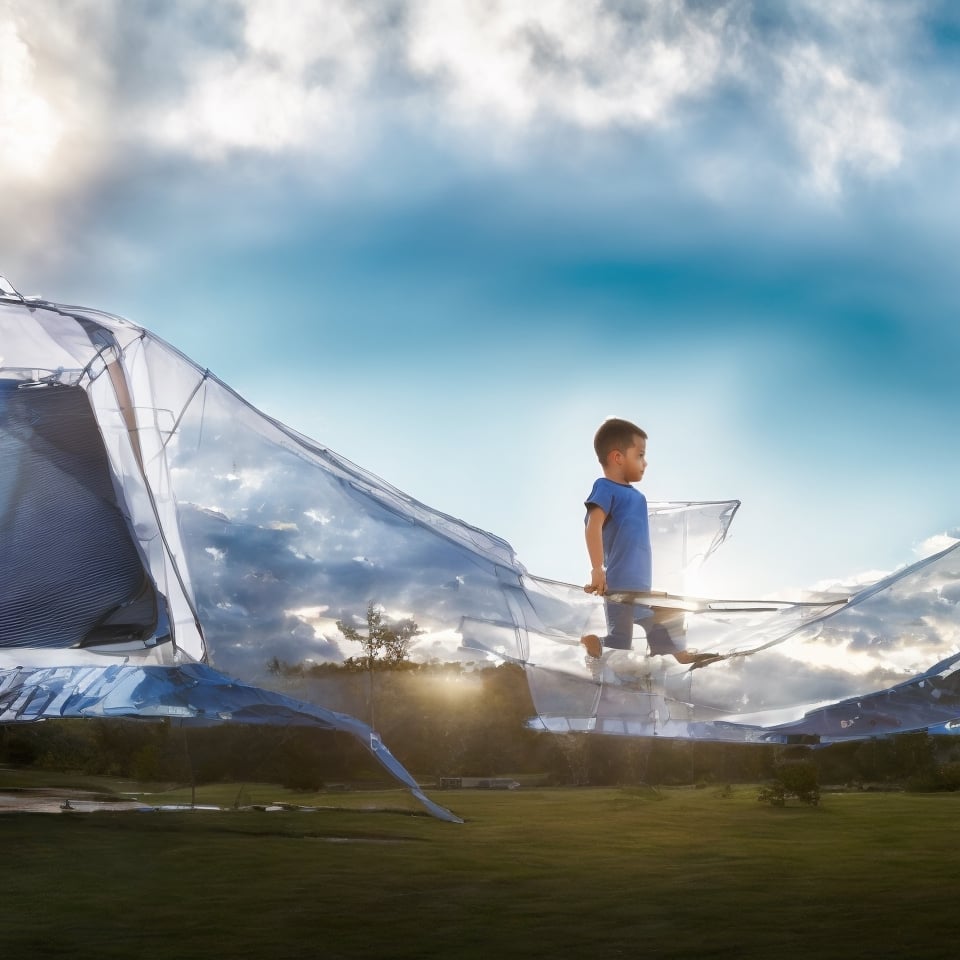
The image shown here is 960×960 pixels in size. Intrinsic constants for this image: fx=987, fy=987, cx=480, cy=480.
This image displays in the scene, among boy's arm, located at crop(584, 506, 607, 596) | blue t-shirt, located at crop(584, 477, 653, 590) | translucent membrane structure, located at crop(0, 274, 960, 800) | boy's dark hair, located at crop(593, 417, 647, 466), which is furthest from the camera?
Answer: boy's dark hair, located at crop(593, 417, 647, 466)

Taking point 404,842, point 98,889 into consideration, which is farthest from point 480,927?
point 404,842

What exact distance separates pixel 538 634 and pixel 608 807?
7.75ft

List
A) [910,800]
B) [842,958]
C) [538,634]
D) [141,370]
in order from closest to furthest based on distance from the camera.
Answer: [842,958] < [538,634] < [141,370] < [910,800]

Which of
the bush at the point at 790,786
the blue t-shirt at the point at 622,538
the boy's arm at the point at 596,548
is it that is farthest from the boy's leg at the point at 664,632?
the bush at the point at 790,786

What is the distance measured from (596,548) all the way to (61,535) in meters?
2.87

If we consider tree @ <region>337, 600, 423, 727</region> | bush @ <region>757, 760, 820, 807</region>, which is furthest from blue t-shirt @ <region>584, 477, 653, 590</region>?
bush @ <region>757, 760, 820, 807</region>

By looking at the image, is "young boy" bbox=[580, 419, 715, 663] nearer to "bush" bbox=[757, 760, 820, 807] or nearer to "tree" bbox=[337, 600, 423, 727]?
"tree" bbox=[337, 600, 423, 727]

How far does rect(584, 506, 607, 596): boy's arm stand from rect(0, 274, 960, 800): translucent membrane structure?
0.33 feet

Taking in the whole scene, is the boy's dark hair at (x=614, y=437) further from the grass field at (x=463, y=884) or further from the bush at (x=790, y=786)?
the bush at (x=790, y=786)

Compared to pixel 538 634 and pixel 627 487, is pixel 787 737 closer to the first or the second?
pixel 538 634

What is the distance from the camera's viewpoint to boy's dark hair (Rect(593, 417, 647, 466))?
4.89m

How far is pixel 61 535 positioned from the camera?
5.27 m

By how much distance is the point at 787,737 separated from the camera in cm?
391

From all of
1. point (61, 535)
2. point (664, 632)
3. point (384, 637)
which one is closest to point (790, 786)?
point (664, 632)
